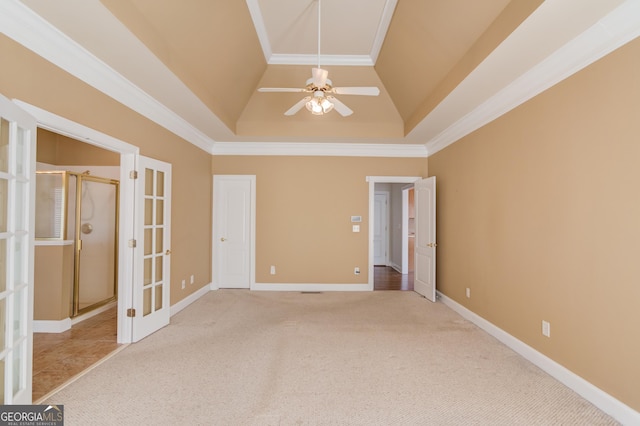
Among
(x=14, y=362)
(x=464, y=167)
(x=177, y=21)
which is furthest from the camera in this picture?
(x=464, y=167)

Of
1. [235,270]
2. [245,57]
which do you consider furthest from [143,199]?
[235,270]

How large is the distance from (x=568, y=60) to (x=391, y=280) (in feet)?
16.6

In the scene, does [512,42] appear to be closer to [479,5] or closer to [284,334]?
[479,5]

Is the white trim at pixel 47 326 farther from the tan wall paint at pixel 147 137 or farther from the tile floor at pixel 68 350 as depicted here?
the tan wall paint at pixel 147 137

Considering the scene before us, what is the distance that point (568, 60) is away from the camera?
7.93ft

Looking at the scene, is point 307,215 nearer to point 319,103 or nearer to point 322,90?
point 319,103

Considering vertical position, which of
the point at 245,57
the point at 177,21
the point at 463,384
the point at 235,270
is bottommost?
the point at 463,384

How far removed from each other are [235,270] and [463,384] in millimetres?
4208

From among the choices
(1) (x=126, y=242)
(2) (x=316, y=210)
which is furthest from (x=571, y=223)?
(1) (x=126, y=242)

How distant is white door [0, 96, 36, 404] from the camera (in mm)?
1781

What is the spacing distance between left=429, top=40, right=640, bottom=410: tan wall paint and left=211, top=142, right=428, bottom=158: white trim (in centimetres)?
188

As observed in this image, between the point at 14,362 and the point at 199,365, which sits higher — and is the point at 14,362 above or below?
above

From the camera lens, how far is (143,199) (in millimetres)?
3342

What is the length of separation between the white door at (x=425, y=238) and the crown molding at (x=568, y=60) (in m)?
1.42
